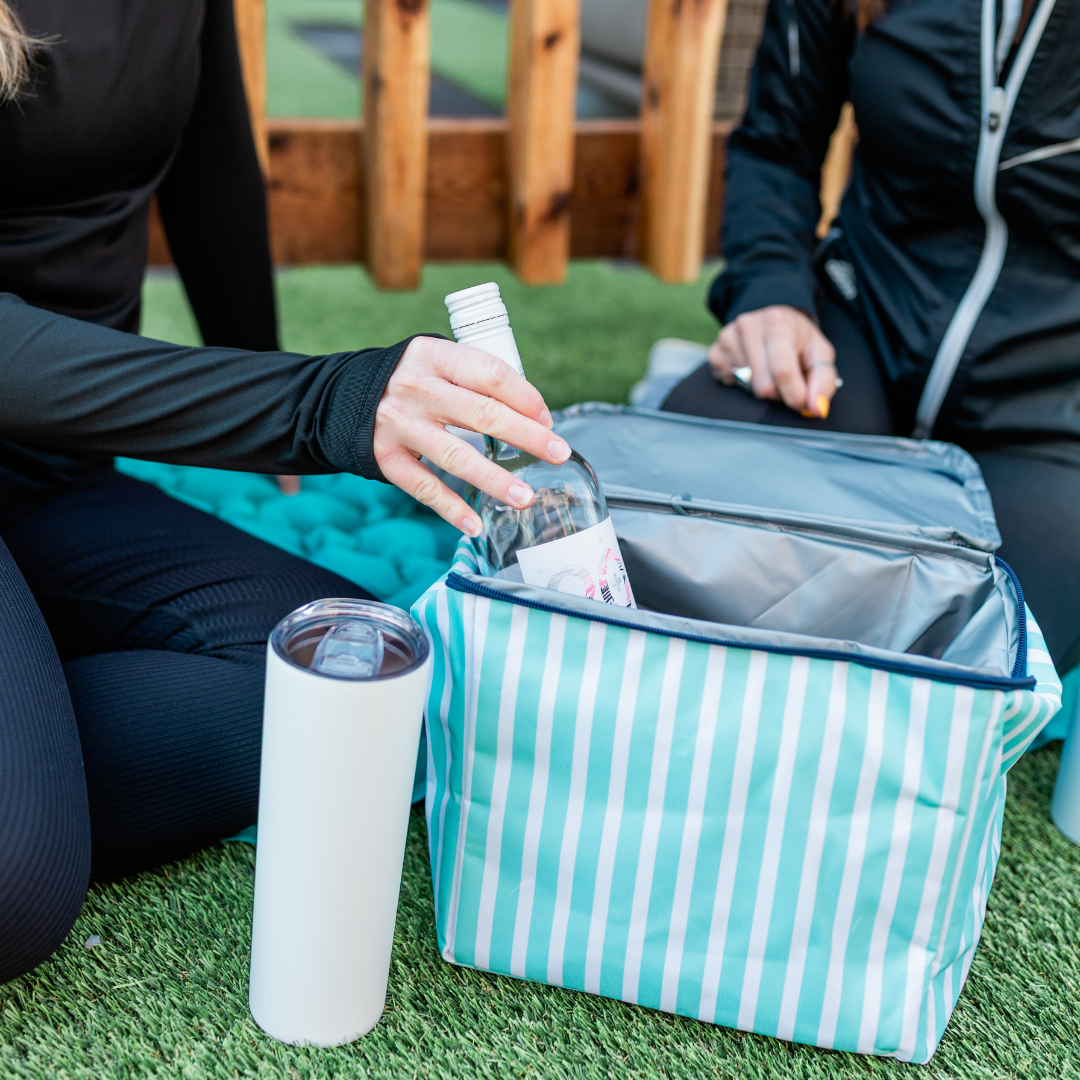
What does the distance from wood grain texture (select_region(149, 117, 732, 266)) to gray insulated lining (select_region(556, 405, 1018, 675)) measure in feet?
4.13

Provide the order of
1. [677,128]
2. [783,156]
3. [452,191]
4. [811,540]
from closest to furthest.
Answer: [811,540], [783,156], [677,128], [452,191]

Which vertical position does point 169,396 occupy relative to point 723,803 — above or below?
above

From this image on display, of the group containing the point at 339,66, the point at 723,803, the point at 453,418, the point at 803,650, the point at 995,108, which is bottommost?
the point at 339,66

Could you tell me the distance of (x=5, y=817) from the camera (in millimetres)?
628

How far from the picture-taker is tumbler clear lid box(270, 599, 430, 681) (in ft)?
1.95

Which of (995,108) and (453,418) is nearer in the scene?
(453,418)

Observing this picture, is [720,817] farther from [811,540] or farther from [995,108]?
[995,108]

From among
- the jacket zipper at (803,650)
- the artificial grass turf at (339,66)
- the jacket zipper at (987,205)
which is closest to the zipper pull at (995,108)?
the jacket zipper at (987,205)

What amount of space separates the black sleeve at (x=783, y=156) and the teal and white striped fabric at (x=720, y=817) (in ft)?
1.95

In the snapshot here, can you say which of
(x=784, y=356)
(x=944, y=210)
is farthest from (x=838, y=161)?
(x=784, y=356)

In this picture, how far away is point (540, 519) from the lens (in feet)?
2.57

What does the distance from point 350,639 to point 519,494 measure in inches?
5.0

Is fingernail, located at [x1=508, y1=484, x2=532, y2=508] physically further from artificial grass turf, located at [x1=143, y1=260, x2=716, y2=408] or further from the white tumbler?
artificial grass turf, located at [x1=143, y1=260, x2=716, y2=408]

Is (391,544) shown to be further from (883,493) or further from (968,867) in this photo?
(968,867)
